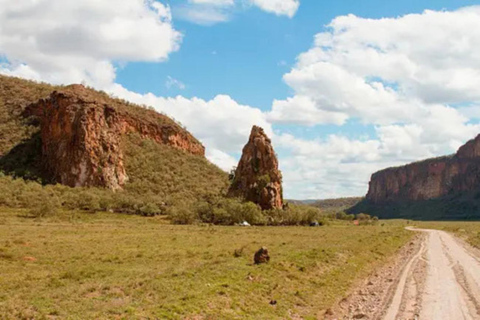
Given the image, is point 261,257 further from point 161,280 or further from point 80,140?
point 80,140

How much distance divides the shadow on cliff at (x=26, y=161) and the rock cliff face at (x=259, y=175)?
38.4 metres

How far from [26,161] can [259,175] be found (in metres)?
47.7

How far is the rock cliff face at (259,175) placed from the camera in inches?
3214

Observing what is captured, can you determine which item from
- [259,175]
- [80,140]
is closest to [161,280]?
[259,175]

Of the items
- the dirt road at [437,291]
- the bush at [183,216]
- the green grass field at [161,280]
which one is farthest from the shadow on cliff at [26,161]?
the dirt road at [437,291]

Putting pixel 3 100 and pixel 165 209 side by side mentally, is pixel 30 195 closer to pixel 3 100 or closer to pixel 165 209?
pixel 165 209

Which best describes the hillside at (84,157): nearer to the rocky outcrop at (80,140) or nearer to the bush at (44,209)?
the rocky outcrop at (80,140)

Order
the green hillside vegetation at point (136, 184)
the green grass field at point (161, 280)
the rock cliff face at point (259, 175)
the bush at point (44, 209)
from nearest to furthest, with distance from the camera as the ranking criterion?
the green grass field at point (161, 280)
the bush at point (44, 209)
the green hillside vegetation at point (136, 184)
the rock cliff face at point (259, 175)

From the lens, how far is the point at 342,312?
17000mm

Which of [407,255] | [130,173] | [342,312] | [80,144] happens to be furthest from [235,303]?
[130,173]

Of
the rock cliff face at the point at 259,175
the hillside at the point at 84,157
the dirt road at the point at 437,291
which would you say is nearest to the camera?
the dirt road at the point at 437,291

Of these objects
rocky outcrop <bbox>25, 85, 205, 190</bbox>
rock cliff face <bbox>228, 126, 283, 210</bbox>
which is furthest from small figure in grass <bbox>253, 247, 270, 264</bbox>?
rocky outcrop <bbox>25, 85, 205, 190</bbox>

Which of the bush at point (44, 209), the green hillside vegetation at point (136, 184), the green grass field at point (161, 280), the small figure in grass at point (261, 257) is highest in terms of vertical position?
the green hillside vegetation at point (136, 184)

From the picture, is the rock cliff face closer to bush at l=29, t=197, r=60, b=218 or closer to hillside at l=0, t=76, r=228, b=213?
hillside at l=0, t=76, r=228, b=213
